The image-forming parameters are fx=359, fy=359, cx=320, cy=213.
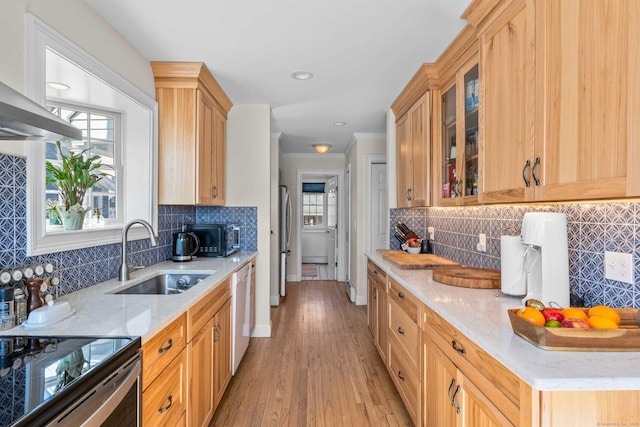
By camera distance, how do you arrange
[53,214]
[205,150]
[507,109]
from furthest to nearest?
[205,150] < [53,214] < [507,109]

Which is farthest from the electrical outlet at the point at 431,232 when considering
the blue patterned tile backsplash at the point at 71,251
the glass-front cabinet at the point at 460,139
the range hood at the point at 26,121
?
the range hood at the point at 26,121

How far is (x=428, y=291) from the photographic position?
193cm

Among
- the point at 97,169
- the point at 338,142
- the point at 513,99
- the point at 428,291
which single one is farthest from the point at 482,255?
the point at 338,142

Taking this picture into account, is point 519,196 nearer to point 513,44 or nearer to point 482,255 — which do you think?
point 513,44

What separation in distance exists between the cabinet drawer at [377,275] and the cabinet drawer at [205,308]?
123cm

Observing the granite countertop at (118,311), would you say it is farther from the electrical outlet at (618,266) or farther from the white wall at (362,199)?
the white wall at (362,199)

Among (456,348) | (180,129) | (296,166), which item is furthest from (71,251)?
(296,166)

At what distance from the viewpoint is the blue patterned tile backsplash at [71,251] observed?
149cm

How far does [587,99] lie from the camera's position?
120 cm

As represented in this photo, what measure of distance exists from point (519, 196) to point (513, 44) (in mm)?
694

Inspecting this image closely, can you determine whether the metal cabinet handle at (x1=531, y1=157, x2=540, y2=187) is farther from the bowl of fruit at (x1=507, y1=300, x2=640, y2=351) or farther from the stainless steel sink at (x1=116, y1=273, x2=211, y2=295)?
the stainless steel sink at (x1=116, y1=273, x2=211, y2=295)

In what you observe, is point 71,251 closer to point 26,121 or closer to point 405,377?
point 26,121

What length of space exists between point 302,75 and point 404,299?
1952 mm

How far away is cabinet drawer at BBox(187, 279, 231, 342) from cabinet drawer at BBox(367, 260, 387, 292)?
1.23 metres
